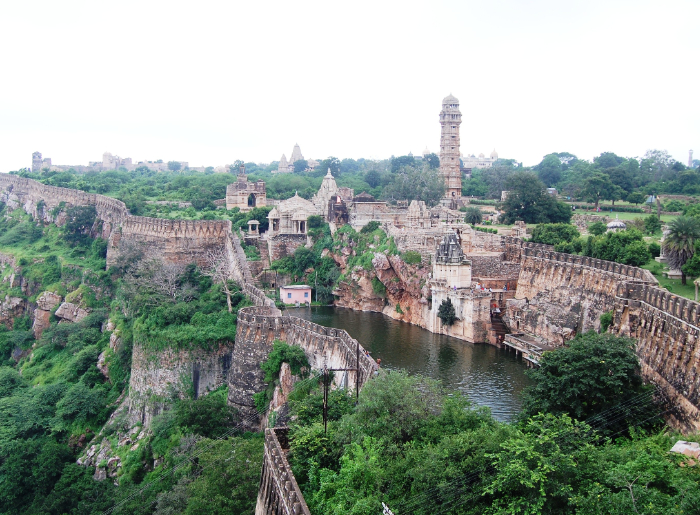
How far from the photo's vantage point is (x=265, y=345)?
97.8 feet

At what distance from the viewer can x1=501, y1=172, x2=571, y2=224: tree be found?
2354 inches

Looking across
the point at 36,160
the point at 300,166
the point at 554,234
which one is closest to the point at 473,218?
the point at 554,234

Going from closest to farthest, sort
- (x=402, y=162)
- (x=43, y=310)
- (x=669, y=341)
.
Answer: (x=669, y=341)
(x=43, y=310)
(x=402, y=162)

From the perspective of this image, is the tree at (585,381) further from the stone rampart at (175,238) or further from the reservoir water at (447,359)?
the stone rampart at (175,238)

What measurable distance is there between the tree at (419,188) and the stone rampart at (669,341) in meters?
46.0

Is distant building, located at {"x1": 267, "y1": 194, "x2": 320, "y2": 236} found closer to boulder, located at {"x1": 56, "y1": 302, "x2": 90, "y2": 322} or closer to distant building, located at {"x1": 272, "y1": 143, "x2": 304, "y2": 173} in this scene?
boulder, located at {"x1": 56, "y1": 302, "x2": 90, "y2": 322}

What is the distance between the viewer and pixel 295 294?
53344 millimetres

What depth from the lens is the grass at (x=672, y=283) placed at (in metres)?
31.0

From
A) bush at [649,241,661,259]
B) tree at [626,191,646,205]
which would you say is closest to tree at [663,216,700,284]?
bush at [649,241,661,259]

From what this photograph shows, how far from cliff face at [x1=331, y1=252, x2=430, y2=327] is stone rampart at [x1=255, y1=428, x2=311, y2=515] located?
91.4 feet

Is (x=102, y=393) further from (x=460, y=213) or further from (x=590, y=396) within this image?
(x=460, y=213)

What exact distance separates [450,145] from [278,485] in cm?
6676

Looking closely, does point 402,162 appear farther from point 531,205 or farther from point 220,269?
point 220,269

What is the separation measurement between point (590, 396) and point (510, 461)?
10.7m
